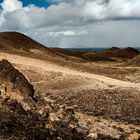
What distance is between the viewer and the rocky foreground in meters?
19.3

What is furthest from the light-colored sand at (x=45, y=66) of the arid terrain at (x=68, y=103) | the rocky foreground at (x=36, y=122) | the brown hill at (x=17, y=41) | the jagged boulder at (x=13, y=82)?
the jagged boulder at (x=13, y=82)

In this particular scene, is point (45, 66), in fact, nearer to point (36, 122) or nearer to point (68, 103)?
point (68, 103)

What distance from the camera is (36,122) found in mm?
20062

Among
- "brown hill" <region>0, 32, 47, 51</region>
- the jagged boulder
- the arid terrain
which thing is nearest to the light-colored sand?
the arid terrain

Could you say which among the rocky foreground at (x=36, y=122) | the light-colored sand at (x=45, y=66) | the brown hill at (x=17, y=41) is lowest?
the rocky foreground at (x=36, y=122)

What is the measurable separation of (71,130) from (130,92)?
37.2 feet

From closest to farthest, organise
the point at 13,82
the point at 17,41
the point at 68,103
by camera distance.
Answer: the point at 13,82 < the point at 68,103 < the point at 17,41

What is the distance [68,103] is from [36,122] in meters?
9.84

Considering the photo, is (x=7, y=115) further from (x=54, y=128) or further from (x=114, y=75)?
(x=114, y=75)

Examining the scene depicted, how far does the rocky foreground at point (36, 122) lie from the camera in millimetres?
19344

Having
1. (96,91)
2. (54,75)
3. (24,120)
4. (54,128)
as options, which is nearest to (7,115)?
(24,120)

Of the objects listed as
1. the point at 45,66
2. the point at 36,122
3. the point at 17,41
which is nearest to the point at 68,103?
the point at 36,122

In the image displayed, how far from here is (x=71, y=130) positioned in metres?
20.8

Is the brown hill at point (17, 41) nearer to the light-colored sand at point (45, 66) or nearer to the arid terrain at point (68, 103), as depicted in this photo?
the arid terrain at point (68, 103)
